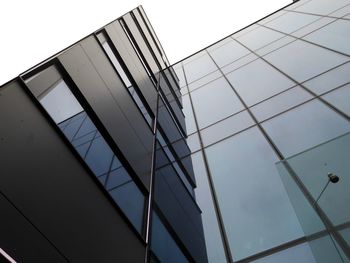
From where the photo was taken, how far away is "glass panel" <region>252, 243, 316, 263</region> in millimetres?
4855

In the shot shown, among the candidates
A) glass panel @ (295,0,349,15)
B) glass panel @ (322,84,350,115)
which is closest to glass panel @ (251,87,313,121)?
glass panel @ (322,84,350,115)

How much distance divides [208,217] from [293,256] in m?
2.18

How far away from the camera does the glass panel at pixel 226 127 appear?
956 cm

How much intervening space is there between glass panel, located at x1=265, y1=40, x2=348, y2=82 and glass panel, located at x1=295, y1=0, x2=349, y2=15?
2458 mm

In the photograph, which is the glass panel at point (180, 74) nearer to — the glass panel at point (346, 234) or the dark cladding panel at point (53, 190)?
the dark cladding panel at point (53, 190)

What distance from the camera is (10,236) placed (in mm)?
3348

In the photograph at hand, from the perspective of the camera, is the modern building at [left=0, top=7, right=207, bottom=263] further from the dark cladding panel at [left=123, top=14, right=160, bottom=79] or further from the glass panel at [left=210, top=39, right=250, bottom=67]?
the glass panel at [left=210, top=39, right=250, bottom=67]

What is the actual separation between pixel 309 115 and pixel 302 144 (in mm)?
1157

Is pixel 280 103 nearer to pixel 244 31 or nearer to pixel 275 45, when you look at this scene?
pixel 275 45

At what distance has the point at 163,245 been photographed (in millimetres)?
6332

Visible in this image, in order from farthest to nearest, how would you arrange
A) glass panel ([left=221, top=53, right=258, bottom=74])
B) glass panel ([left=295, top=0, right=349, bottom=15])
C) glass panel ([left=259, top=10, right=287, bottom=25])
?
1. glass panel ([left=259, top=10, right=287, bottom=25])
2. glass panel ([left=221, top=53, right=258, bottom=74])
3. glass panel ([left=295, top=0, right=349, bottom=15])

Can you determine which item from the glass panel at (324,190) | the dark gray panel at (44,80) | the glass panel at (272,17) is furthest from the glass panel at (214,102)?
the glass panel at (272,17)

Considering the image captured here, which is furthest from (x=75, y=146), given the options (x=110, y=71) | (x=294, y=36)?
(x=294, y=36)

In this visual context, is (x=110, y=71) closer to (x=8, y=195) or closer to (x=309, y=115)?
(x=309, y=115)
